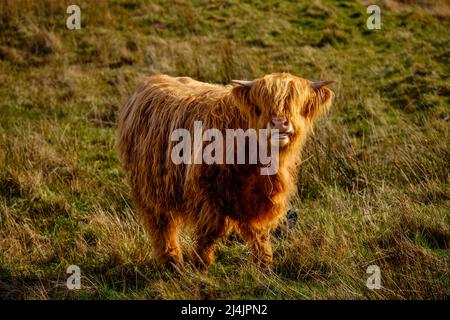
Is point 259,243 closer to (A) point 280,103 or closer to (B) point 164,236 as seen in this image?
(B) point 164,236

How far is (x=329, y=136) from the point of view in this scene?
4.98m

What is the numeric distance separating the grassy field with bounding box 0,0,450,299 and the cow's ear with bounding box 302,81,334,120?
753 millimetres

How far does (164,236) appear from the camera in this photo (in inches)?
133

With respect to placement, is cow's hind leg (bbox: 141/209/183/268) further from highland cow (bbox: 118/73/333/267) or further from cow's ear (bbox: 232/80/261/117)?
cow's ear (bbox: 232/80/261/117)

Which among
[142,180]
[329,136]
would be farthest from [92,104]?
[142,180]

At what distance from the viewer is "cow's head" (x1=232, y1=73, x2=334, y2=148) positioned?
9.05 ft

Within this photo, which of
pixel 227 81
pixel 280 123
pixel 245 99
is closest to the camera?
pixel 280 123

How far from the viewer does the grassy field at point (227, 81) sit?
306 centimetres

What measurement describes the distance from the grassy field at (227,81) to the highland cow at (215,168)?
21cm

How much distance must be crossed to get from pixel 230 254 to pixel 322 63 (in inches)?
170

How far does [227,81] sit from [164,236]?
12.2 ft

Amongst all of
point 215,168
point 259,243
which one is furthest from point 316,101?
point 259,243

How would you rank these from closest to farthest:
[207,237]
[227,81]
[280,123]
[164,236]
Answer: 1. [280,123]
2. [207,237]
3. [164,236]
4. [227,81]
